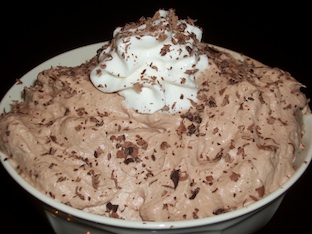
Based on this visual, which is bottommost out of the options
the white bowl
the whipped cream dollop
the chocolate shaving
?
the white bowl

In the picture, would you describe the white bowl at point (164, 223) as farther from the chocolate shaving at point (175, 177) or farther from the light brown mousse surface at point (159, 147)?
the chocolate shaving at point (175, 177)

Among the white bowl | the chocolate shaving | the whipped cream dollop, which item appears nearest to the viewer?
the white bowl

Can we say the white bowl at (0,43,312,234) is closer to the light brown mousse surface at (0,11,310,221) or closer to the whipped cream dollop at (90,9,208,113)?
the light brown mousse surface at (0,11,310,221)

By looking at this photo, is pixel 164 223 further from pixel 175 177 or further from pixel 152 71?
pixel 152 71

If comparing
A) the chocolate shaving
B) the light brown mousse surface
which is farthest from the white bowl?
the chocolate shaving

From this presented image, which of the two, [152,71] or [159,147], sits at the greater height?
[152,71]

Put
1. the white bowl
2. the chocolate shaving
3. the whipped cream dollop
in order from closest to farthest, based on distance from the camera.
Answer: the white bowl
the chocolate shaving
the whipped cream dollop

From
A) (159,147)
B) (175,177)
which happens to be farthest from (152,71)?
(175,177)

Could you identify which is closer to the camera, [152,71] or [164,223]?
[164,223]

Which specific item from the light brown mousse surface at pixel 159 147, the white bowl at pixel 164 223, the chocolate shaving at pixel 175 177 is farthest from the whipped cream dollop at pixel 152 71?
the white bowl at pixel 164 223
